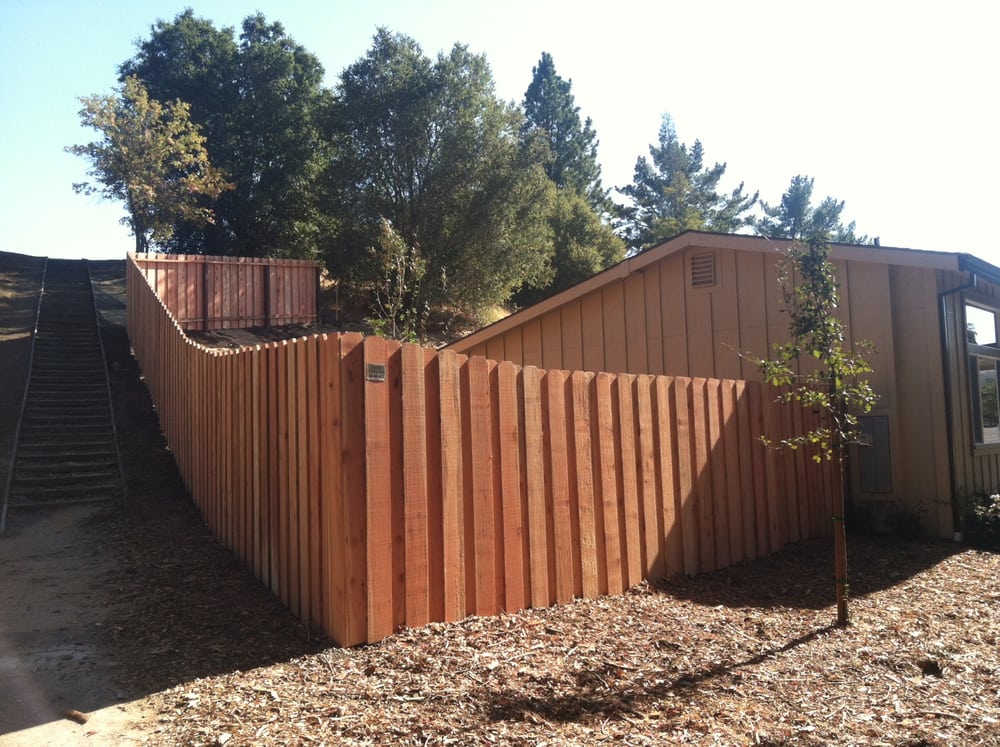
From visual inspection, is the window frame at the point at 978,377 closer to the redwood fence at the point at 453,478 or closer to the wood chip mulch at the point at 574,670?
the redwood fence at the point at 453,478

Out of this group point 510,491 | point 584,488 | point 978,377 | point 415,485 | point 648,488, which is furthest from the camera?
point 978,377

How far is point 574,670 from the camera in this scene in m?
4.11

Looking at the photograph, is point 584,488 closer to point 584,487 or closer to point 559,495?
point 584,487

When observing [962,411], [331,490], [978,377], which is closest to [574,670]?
[331,490]

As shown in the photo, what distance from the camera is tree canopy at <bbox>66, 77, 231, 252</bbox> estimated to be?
2355cm

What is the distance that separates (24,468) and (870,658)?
9.31 meters

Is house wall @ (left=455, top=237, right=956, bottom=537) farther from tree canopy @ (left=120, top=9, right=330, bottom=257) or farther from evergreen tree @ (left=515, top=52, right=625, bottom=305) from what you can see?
evergreen tree @ (left=515, top=52, right=625, bottom=305)

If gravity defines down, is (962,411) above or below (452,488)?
above

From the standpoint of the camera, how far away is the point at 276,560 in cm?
516

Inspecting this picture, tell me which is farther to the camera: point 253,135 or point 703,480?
point 253,135

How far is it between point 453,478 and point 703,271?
701 cm

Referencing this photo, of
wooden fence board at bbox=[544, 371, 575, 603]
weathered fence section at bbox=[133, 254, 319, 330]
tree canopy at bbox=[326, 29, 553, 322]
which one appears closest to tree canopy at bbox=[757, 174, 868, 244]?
tree canopy at bbox=[326, 29, 553, 322]

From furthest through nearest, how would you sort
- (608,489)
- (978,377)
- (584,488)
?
(978,377)
(608,489)
(584,488)

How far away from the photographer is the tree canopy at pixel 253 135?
2848 centimetres
